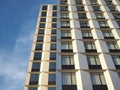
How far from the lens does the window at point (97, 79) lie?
21.8 meters

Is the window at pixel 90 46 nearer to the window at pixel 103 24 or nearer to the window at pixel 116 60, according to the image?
the window at pixel 116 60

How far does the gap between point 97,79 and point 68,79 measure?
3.66 meters

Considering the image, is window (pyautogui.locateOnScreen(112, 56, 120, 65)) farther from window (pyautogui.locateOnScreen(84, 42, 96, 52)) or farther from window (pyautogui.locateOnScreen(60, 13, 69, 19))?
window (pyautogui.locateOnScreen(60, 13, 69, 19))

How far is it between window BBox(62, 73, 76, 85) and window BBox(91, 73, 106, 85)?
94.0 inches

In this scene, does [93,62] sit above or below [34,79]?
below

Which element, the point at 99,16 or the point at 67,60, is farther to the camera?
the point at 99,16

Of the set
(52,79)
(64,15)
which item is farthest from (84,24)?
(52,79)

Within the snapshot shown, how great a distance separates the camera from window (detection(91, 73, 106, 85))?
21.8m

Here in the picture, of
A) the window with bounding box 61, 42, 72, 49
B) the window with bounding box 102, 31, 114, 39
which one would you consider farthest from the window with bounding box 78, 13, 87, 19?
the window with bounding box 61, 42, 72, 49

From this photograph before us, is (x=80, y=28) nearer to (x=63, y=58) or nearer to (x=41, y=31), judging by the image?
(x=63, y=58)

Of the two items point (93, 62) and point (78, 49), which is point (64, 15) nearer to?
point (78, 49)

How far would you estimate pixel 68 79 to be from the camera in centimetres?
2248

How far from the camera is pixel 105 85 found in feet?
69.9

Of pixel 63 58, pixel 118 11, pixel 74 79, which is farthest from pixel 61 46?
pixel 118 11
